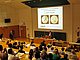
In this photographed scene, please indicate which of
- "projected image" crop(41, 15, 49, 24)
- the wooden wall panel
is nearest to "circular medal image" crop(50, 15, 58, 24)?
"projected image" crop(41, 15, 49, 24)

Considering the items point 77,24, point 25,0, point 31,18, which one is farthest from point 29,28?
point 77,24

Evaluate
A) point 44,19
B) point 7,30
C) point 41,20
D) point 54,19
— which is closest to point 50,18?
point 54,19

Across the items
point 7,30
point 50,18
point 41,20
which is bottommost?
point 7,30

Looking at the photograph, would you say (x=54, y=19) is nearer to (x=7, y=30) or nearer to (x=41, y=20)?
(x=41, y=20)

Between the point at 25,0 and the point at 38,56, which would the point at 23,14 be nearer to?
the point at 25,0

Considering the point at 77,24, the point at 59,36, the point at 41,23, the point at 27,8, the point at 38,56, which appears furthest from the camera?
the point at 27,8

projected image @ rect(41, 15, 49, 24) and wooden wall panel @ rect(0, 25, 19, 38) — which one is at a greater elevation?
projected image @ rect(41, 15, 49, 24)

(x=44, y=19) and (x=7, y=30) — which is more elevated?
(x=44, y=19)

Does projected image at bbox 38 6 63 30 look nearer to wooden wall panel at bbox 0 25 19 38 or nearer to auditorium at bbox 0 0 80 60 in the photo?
auditorium at bbox 0 0 80 60

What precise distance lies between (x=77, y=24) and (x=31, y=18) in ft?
18.8

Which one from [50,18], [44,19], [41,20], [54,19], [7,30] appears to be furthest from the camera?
[7,30]

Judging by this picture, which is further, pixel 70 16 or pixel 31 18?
pixel 31 18

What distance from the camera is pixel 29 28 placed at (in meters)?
21.0

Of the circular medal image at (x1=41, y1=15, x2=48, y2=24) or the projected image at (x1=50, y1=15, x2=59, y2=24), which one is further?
the circular medal image at (x1=41, y1=15, x2=48, y2=24)
